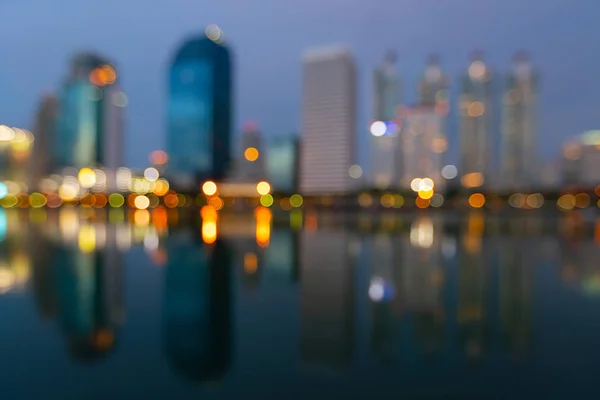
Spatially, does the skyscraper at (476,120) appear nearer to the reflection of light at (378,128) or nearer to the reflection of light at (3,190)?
the reflection of light at (378,128)

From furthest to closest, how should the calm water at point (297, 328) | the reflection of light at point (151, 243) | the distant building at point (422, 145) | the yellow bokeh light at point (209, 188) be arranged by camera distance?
1. the distant building at point (422, 145)
2. the yellow bokeh light at point (209, 188)
3. the reflection of light at point (151, 243)
4. the calm water at point (297, 328)

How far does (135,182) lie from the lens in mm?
152750

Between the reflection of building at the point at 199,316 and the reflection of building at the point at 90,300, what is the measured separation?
4.14 ft

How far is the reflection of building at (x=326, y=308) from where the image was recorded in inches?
318

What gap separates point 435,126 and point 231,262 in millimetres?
155465

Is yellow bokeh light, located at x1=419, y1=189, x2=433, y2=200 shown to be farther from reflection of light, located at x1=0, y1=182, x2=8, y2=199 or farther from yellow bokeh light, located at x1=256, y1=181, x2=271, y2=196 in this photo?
reflection of light, located at x1=0, y1=182, x2=8, y2=199

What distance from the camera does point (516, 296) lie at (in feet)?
40.9

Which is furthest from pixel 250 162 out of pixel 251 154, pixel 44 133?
pixel 44 133

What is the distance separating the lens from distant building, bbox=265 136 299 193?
168 m

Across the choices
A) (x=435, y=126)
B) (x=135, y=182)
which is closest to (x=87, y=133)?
(x=135, y=182)

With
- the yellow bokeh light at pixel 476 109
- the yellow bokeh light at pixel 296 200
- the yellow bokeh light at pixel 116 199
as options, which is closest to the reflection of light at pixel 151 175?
the yellow bokeh light at pixel 116 199

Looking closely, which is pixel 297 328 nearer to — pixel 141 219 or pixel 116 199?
pixel 141 219

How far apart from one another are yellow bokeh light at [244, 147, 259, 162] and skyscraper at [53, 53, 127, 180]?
4784 cm

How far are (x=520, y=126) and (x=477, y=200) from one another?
46.1 m
